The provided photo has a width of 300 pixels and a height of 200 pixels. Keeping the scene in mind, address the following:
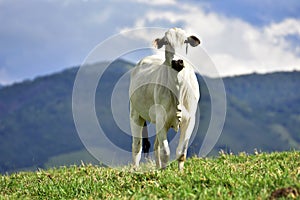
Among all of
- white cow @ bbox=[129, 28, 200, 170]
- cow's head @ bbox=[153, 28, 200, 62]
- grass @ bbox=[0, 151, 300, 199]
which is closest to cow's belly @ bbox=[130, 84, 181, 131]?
white cow @ bbox=[129, 28, 200, 170]

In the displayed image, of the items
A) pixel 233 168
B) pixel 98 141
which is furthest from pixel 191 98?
pixel 98 141

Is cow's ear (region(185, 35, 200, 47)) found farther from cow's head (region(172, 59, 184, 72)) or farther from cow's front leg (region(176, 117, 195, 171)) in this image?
cow's front leg (region(176, 117, 195, 171))

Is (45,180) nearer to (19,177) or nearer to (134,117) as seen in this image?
(19,177)

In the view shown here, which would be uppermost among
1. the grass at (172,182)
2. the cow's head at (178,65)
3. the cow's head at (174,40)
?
the cow's head at (174,40)

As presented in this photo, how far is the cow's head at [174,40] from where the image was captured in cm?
1212

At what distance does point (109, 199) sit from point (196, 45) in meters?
3.96

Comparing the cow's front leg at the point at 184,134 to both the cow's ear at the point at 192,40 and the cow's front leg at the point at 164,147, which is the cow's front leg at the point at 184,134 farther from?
the cow's ear at the point at 192,40

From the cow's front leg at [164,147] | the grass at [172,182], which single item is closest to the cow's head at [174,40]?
the cow's front leg at [164,147]

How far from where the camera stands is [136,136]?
47.7 ft

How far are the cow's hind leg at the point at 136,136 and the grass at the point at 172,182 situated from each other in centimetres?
85

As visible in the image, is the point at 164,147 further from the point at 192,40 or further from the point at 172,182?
the point at 192,40

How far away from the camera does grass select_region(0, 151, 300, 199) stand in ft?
31.1

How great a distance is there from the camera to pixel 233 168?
11812 millimetres

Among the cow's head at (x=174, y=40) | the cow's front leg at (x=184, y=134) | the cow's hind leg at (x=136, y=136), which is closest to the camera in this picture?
the cow's head at (x=174, y=40)
